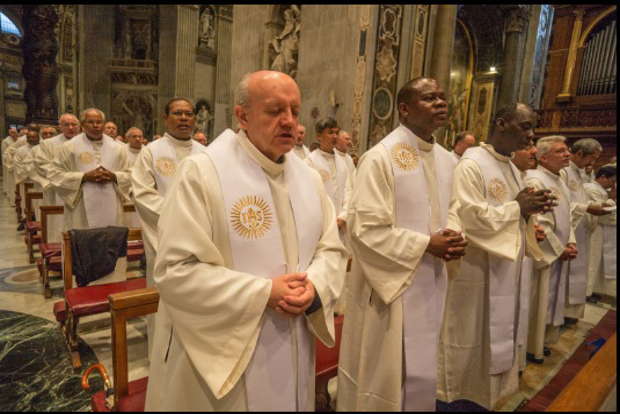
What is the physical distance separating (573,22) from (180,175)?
551 inches

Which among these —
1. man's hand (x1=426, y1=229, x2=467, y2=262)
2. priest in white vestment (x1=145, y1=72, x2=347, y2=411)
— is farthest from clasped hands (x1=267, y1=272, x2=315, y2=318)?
man's hand (x1=426, y1=229, x2=467, y2=262)

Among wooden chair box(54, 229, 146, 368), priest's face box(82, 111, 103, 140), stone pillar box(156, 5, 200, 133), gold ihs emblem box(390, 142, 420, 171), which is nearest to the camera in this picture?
gold ihs emblem box(390, 142, 420, 171)

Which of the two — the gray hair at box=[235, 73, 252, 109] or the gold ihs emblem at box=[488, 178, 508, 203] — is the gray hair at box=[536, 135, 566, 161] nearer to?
the gold ihs emblem at box=[488, 178, 508, 203]

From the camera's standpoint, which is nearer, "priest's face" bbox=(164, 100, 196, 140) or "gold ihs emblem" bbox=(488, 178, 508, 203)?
"gold ihs emblem" bbox=(488, 178, 508, 203)

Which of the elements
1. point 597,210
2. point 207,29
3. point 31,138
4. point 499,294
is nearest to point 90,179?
point 499,294

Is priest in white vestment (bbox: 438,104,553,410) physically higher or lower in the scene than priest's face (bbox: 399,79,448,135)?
lower

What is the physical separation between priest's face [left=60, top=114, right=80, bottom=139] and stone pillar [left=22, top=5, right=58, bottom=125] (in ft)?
35.4

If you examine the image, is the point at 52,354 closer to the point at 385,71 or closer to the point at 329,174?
the point at 329,174

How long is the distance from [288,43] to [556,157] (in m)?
7.83

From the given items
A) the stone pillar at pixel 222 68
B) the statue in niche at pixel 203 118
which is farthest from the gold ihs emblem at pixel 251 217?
the statue in niche at pixel 203 118

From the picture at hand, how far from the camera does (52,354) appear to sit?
3371mm

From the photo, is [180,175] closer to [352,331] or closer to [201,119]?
[352,331]

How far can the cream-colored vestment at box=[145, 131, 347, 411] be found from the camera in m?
1.47

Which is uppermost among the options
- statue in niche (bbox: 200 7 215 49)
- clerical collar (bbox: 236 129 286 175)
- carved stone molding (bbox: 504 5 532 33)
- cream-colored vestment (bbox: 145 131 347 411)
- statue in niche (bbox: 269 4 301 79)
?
statue in niche (bbox: 200 7 215 49)
